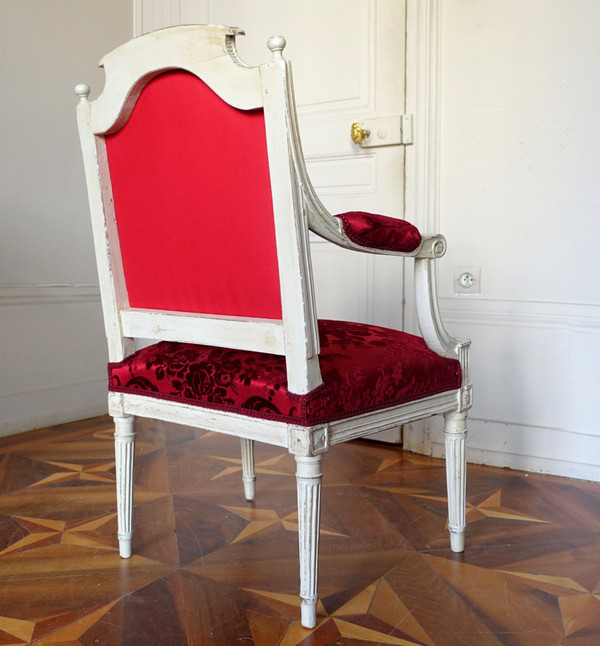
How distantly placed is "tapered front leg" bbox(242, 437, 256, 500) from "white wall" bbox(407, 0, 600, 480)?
2.68ft

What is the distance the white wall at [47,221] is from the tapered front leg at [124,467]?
131 cm

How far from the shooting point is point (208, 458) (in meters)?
2.30

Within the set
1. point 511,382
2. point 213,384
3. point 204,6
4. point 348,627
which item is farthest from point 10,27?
point 348,627

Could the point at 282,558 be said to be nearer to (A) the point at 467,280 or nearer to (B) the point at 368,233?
(B) the point at 368,233

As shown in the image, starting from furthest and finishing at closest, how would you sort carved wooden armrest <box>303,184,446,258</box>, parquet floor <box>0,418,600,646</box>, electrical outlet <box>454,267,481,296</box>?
electrical outlet <box>454,267,481,296</box>, parquet floor <box>0,418,600,646</box>, carved wooden armrest <box>303,184,446,258</box>

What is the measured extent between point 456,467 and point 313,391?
53 centimetres

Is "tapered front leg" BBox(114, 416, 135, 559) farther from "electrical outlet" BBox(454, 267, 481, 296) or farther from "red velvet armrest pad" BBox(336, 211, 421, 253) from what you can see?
"electrical outlet" BBox(454, 267, 481, 296)

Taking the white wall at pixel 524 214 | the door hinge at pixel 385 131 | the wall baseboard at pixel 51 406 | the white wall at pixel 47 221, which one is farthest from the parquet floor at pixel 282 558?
the door hinge at pixel 385 131

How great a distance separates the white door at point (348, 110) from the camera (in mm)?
2367

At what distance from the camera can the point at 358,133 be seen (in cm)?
240

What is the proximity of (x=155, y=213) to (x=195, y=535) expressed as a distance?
2.66 feet

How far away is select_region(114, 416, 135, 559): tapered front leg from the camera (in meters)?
1.48

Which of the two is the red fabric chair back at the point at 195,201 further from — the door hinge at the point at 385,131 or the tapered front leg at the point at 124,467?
the door hinge at the point at 385,131

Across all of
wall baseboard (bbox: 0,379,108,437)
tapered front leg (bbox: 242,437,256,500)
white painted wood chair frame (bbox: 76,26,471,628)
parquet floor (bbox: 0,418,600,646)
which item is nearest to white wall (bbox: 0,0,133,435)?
wall baseboard (bbox: 0,379,108,437)
